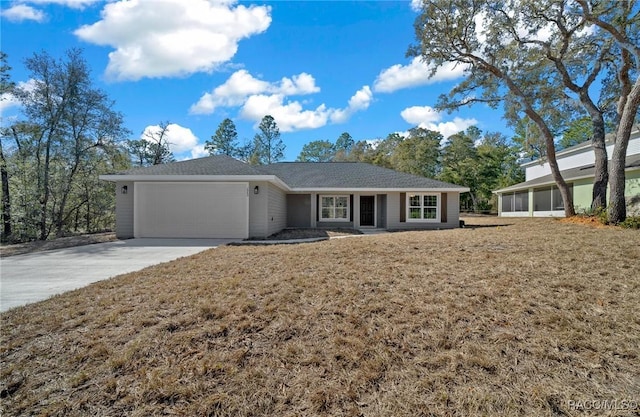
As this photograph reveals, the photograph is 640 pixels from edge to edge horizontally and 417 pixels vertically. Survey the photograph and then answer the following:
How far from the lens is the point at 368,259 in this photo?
222 inches

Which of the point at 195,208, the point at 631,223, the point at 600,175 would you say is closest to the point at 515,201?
the point at 600,175

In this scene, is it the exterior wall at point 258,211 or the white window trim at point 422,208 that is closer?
the exterior wall at point 258,211

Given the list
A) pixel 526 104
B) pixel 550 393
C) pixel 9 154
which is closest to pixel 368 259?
pixel 550 393

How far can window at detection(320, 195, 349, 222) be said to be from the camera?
1579cm

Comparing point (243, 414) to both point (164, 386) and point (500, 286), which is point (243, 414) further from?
point (500, 286)

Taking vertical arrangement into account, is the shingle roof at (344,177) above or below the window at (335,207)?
above

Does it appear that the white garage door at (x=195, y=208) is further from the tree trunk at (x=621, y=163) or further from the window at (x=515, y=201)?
the window at (x=515, y=201)

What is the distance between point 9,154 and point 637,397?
860 inches

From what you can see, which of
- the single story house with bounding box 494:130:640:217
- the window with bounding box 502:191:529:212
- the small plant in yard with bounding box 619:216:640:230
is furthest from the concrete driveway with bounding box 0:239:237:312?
the window with bounding box 502:191:529:212

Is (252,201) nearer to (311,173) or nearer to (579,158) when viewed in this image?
(311,173)

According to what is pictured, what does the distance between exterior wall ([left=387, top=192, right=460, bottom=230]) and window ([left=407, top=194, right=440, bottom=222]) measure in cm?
27

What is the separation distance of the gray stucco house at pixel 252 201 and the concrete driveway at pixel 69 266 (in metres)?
1.92

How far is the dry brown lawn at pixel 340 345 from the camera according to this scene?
2.21 metres

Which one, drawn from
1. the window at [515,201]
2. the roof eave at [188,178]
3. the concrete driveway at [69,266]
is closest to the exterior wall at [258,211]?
the roof eave at [188,178]
